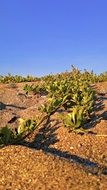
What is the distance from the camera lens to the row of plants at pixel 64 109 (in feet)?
31.6

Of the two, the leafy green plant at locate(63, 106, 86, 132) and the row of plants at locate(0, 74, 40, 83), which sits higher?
the row of plants at locate(0, 74, 40, 83)

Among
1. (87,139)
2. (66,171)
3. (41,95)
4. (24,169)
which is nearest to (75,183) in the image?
(66,171)

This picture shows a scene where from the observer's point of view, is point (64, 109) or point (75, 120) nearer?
point (75, 120)

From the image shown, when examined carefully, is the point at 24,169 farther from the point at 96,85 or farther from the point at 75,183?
the point at 96,85

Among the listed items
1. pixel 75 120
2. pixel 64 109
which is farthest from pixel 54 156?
pixel 64 109

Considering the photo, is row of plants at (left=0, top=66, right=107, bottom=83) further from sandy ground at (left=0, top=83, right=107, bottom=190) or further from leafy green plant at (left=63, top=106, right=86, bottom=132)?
leafy green plant at (left=63, top=106, right=86, bottom=132)

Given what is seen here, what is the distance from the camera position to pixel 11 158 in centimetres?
751

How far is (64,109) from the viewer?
502 inches

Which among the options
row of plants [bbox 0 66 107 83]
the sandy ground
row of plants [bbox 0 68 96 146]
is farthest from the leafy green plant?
row of plants [bbox 0 66 107 83]

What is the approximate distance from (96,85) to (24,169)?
32.0 feet

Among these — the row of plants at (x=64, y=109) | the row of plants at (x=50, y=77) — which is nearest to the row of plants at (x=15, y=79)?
the row of plants at (x=50, y=77)

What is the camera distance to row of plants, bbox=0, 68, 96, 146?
379 inches

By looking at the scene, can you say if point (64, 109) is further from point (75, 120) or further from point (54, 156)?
point (54, 156)

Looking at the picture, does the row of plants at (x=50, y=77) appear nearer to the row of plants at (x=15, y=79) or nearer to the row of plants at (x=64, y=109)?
the row of plants at (x=15, y=79)
